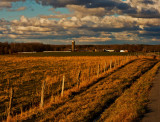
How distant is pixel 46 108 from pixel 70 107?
1.22 metres

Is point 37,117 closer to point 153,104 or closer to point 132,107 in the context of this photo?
point 132,107

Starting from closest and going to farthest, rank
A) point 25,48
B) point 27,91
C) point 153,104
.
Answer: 1. point 153,104
2. point 27,91
3. point 25,48

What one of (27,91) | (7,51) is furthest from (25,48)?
(27,91)

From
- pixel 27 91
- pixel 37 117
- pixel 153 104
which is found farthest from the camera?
pixel 27 91

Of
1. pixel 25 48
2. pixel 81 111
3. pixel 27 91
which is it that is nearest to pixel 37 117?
pixel 81 111

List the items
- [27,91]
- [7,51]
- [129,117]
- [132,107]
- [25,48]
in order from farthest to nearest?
[25,48]
[7,51]
[27,91]
[132,107]
[129,117]

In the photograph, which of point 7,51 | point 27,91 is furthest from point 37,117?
point 7,51

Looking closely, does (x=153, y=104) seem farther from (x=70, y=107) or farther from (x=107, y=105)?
(x=70, y=107)

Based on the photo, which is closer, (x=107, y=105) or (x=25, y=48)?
(x=107, y=105)

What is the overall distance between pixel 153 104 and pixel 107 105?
237 cm

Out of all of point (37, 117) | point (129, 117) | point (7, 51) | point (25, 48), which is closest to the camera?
point (129, 117)

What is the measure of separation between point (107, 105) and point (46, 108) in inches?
126

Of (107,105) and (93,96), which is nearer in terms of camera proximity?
(107,105)

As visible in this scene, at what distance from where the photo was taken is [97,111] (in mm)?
9500
